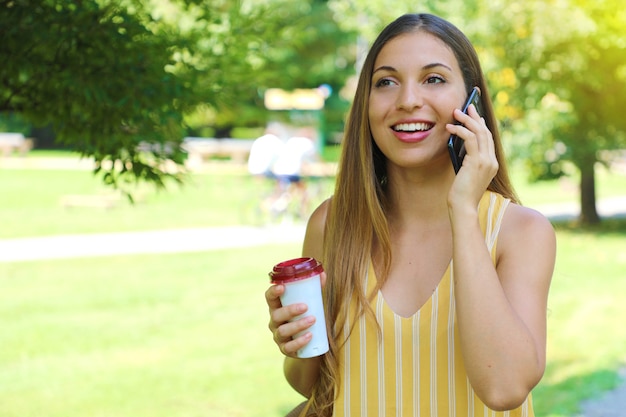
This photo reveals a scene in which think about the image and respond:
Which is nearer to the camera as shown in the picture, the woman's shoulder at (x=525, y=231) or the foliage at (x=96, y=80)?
the woman's shoulder at (x=525, y=231)

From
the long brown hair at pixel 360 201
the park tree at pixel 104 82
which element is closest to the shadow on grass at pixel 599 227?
the park tree at pixel 104 82

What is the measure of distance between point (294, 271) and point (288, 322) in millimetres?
124

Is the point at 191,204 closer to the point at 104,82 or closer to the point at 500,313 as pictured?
the point at 104,82

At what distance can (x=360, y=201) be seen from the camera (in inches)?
82.2

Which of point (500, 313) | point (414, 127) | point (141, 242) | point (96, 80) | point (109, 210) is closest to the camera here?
point (500, 313)

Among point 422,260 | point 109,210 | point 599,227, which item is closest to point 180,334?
point 422,260

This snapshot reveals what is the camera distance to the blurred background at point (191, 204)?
10.3ft

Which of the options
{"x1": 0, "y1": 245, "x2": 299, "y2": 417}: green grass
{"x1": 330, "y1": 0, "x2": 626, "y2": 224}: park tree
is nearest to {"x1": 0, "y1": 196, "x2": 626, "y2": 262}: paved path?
{"x1": 0, "y1": 245, "x2": 299, "y2": 417}: green grass

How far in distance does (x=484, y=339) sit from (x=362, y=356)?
0.32 m

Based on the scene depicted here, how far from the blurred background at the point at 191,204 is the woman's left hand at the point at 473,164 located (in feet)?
4.50

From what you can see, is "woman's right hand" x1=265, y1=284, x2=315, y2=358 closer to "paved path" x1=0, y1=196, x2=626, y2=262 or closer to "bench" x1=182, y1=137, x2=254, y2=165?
"paved path" x1=0, y1=196, x2=626, y2=262

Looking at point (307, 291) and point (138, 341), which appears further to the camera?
point (138, 341)

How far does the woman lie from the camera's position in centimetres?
173

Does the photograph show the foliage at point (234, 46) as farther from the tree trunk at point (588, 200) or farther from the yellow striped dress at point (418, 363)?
the tree trunk at point (588, 200)
